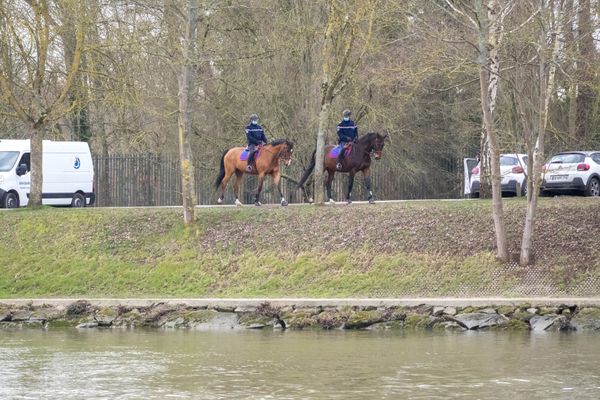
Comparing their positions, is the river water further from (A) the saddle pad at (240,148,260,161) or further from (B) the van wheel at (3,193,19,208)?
(B) the van wheel at (3,193,19,208)

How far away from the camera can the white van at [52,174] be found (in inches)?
1516

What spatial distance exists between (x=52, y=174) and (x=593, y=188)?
16636 millimetres

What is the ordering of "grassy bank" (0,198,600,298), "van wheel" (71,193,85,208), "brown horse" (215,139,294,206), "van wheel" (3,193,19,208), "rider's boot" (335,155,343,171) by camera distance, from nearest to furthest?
"grassy bank" (0,198,600,298)
"brown horse" (215,139,294,206)
"rider's boot" (335,155,343,171)
"van wheel" (3,193,19,208)
"van wheel" (71,193,85,208)

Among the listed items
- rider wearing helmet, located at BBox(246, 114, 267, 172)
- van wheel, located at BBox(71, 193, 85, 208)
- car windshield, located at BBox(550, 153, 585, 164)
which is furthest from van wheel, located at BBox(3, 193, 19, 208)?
car windshield, located at BBox(550, 153, 585, 164)

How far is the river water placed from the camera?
17.2 meters

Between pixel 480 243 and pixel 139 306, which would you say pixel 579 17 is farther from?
pixel 139 306

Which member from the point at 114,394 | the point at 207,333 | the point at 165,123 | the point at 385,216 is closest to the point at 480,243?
the point at 385,216

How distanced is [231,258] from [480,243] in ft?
19.3

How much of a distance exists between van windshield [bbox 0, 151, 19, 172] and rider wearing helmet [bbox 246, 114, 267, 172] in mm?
8721

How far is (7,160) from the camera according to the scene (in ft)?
127

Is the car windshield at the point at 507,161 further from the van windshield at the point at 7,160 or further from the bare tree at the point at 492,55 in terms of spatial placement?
the van windshield at the point at 7,160

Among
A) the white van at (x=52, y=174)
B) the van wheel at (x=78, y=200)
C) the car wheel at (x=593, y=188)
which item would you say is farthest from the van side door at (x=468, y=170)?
the van wheel at (x=78, y=200)

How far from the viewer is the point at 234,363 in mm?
20328

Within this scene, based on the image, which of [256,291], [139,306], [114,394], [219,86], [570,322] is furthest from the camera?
[219,86]
